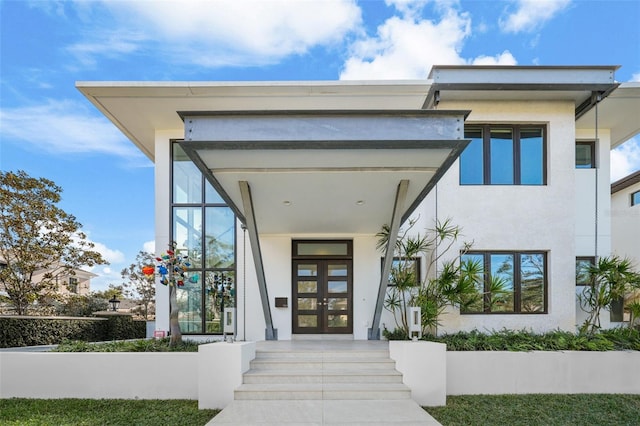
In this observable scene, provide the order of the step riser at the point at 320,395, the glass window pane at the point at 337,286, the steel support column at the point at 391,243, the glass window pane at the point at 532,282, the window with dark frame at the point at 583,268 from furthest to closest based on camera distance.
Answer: the glass window pane at the point at 337,286, the window with dark frame at the point at 583,268, the glass window pane at the point at 532,282, the steel support column at the point at 391,243, the step riser at the point at 320,395

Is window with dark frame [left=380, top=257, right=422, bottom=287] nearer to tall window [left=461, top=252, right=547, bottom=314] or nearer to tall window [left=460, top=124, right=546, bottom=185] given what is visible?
tall window [left=461, top=252, right=547, bottom=314]

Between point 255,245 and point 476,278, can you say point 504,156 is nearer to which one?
point 476,278

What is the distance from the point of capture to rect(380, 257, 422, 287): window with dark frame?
8633 millimetres

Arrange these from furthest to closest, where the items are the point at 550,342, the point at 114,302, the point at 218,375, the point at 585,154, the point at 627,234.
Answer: the point at 114,302 → the point at 627,234 → the point at 585,154 → the point at 550,342 → the point at 218,375

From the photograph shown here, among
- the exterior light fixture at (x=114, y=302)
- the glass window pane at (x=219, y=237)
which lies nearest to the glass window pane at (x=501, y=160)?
the glass window pane at (x=219, y=237)

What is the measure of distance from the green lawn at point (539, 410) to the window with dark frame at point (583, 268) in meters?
3.52

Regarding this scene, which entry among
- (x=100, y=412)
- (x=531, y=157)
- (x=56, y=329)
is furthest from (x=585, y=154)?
(x=56, y=329)

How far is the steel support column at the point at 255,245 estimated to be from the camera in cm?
632

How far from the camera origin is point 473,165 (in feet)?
30.4

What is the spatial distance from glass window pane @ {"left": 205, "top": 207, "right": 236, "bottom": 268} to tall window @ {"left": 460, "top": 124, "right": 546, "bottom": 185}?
575cm

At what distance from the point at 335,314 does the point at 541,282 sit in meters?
4.79

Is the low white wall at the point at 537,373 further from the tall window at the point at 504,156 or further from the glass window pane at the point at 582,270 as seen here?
the tall window at the point at 504,156

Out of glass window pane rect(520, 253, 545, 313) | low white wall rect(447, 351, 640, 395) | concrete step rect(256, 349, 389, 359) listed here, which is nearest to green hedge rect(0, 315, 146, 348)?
concrete step rect(256, 349, 389, 359)

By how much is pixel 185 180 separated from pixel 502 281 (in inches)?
317
